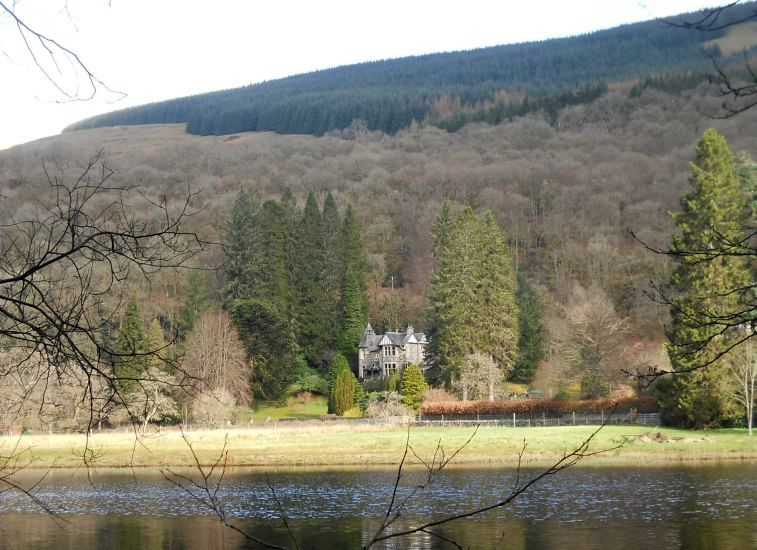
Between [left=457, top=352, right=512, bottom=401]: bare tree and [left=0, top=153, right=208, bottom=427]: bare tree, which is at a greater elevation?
[left=457, top=352, right=512, bottom=401]: bare tree

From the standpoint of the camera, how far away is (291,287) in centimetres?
7925

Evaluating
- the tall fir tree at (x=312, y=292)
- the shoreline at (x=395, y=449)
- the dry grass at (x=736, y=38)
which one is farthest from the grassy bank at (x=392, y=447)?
the dry grass at (x=736, y=38)

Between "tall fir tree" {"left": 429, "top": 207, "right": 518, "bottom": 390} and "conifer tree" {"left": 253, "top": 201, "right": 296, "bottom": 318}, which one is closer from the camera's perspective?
"tall fir tree" {"left": 429, "top": 207, "right": 518, "bottom": 390}

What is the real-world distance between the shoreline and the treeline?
23383 mm

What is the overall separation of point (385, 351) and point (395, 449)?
38.0m

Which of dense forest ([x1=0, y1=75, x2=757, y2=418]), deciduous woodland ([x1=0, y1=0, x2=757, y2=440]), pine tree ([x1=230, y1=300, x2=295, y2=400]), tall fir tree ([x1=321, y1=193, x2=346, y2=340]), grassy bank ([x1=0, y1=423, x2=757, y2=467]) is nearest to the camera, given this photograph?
deciduous woodland ([x1=0, y1=0, x2=757, y2=440])

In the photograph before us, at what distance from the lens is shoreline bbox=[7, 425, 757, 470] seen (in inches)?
1394

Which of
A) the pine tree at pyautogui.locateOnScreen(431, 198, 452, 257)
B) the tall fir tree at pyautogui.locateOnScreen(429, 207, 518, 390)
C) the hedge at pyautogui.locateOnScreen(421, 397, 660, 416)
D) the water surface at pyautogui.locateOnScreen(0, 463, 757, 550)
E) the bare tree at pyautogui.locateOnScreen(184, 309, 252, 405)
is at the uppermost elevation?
the pine tree at pyautogui.locateOnScreen(431, 198, 452, 257)

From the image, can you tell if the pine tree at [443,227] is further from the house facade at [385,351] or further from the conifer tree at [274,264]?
the conifer tree at [274,264]

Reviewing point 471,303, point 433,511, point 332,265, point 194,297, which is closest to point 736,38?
point 332,265

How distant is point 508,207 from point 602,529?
91.0 m

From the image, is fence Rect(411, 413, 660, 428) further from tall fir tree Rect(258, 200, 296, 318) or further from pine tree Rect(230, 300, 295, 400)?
tall fir tree Rect(258, 200, 296, 318)

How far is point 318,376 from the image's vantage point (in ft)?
242

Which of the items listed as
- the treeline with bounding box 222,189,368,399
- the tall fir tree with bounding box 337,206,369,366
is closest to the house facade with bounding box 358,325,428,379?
the tall fir tree with bounding box 337,206,369,366
